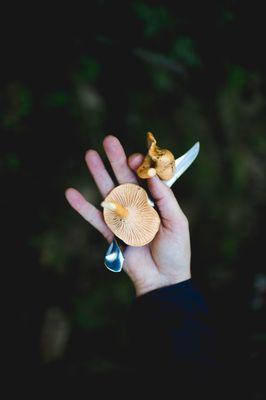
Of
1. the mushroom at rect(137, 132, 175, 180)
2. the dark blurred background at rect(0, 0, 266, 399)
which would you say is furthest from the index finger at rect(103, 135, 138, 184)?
the dark blurred background at rect(0, 0, 266, 399)

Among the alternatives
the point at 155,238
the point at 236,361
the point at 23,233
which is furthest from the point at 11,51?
the point at 236,361

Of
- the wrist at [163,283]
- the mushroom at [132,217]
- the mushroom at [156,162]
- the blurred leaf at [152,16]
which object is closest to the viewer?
the mushroom at [156,162]

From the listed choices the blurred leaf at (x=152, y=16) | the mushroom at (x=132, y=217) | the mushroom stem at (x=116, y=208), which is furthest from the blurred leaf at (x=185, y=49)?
the mushroom stem at (x=116, y=208)

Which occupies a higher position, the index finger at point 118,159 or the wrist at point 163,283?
the index finger at point 118,159

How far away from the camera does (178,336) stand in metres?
2.33

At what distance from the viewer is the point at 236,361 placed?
287 centimetres

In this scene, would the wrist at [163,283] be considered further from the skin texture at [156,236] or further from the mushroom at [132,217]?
the mushroom at [132,217]

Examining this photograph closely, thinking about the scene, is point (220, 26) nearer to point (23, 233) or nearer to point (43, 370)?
point (23, 233)

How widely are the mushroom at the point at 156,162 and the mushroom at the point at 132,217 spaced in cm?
19

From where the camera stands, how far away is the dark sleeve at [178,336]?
2.30 m

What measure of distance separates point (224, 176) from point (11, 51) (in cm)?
298

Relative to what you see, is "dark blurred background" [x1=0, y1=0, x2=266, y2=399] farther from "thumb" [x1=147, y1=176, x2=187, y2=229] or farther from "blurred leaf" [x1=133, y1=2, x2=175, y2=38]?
"thumb" [x1=147, y1=176, x2=187, y2=229]

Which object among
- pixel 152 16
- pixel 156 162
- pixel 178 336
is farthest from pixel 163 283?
pixel 152 16

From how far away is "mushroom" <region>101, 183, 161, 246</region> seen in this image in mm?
2275
